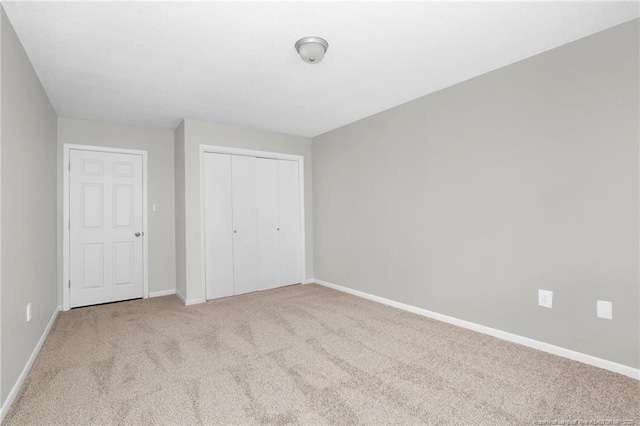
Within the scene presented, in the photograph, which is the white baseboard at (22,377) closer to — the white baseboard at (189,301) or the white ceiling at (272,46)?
the white baseboard at (189,301)

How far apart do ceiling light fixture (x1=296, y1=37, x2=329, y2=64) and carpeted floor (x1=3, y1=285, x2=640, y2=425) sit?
2.23 m

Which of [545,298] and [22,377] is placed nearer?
[22,377]

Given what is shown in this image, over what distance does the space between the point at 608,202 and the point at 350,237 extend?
2693 mm

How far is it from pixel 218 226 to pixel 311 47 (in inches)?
108

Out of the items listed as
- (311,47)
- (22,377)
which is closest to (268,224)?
(311,47)

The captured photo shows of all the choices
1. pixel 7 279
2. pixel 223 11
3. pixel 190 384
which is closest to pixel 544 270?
pixel 190 384

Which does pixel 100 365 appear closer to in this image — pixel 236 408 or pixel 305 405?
pixel 236 408

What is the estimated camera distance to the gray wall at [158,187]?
412 cm

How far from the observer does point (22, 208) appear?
2.19 metres

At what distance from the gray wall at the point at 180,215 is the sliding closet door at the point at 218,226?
27cm

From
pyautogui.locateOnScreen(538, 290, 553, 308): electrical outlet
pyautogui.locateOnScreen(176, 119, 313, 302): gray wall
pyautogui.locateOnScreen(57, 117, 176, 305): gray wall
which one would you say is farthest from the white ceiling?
pyautogui.locateOnScreen(538, 290, 553, 308): electrical outlet

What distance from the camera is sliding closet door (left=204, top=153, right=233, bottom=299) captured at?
4.13 meters

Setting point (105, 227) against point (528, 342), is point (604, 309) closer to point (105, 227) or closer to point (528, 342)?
point (528, 342)

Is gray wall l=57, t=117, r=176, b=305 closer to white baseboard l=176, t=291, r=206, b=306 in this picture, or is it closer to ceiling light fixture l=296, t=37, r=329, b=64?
white baseboard l=176, t=291, r=206, b=306
